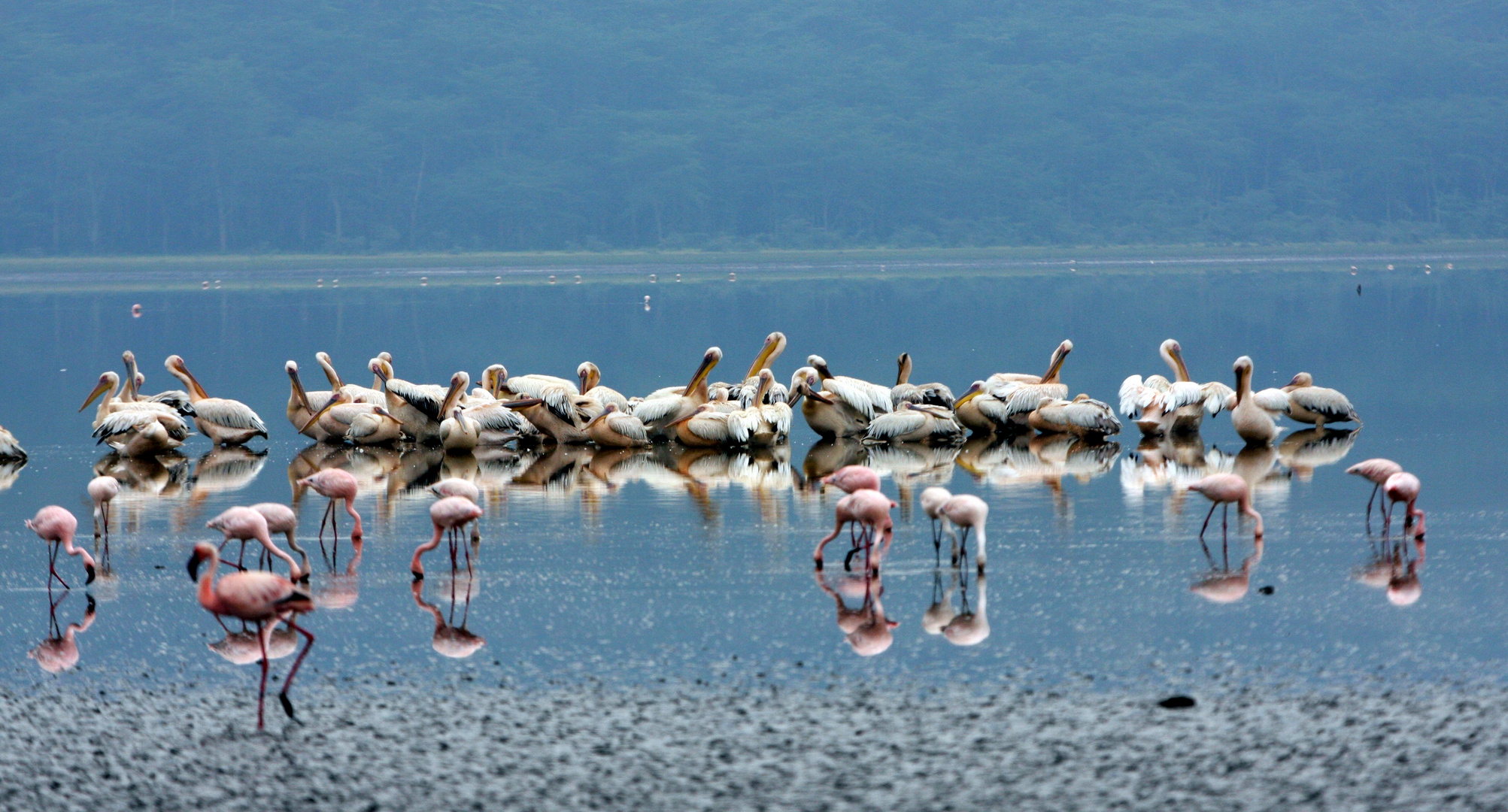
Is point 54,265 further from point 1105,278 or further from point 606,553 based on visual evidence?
point 606,553

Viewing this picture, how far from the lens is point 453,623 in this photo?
24.0 ft

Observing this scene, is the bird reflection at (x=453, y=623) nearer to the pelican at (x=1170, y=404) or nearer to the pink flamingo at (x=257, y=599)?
the pink flamingo at (x=257, y=599)

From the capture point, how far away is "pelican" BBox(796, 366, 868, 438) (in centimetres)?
1466

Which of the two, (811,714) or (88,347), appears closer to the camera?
(811,714)

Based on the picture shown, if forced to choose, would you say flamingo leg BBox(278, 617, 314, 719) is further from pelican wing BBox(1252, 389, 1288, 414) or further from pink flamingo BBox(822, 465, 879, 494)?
pelican wing BBox(1252, 389, 1288, 414)

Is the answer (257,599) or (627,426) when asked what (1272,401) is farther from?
(257,599)

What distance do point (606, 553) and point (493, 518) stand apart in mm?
1523

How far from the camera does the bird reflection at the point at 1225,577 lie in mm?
7496

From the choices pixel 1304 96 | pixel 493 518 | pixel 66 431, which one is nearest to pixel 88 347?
pixel 66 431

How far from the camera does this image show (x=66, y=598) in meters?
7.89

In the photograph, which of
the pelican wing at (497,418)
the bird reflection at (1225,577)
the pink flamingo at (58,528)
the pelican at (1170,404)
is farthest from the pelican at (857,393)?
the pink flamingo at (58,528)

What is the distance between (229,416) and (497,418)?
2.61 metres


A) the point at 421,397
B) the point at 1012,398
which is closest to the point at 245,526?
the point at 421,397

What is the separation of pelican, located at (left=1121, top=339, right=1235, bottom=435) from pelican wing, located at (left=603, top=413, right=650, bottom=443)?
4409mm
